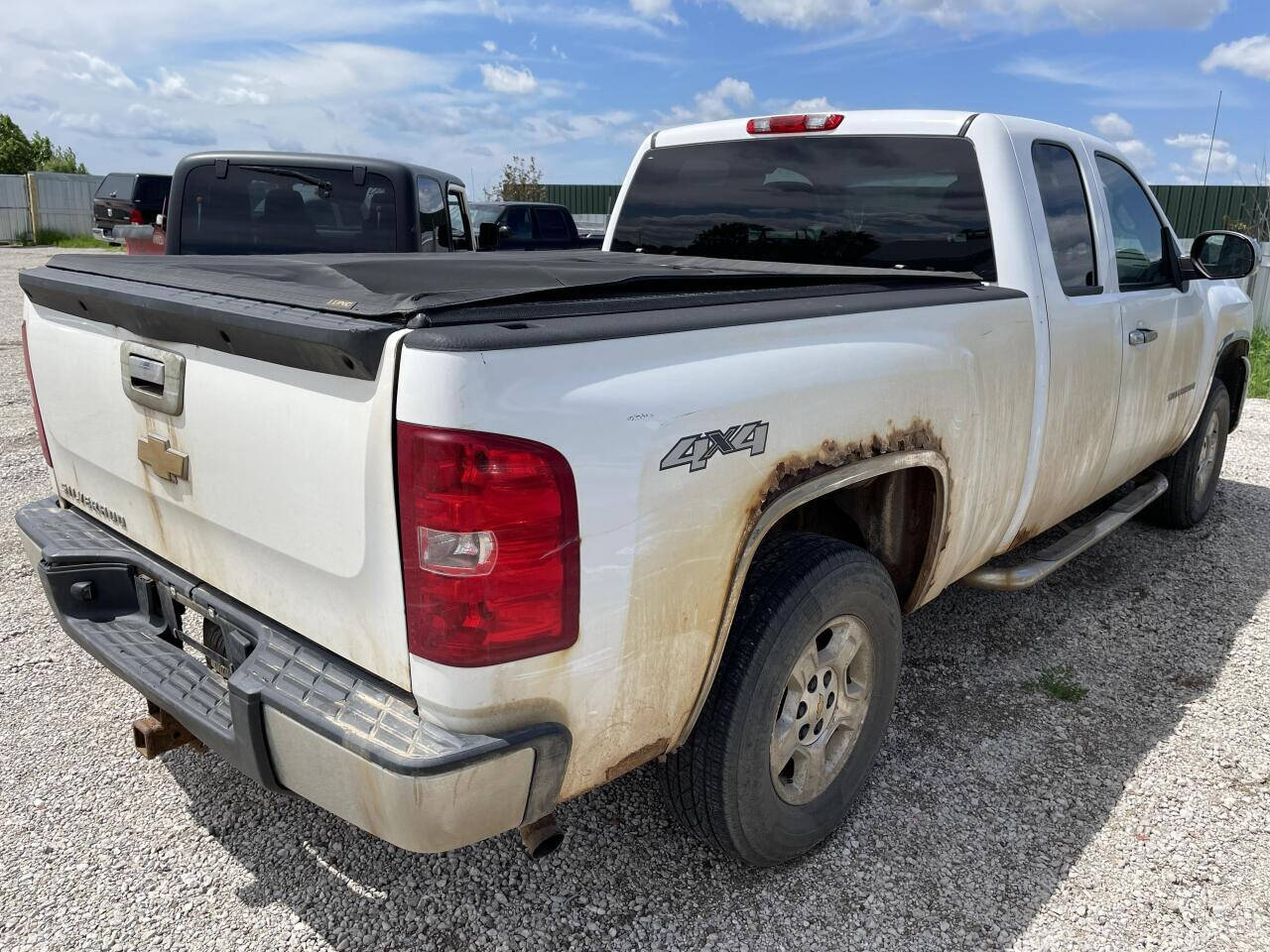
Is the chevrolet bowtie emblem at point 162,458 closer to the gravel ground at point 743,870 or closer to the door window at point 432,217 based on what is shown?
the gravel ground at point 743,870

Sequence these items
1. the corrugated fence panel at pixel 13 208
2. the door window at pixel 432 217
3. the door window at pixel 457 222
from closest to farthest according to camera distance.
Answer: the door window at pixel 432 217
the door window at pixel 457 222
the corrugated fence panel at pixel 13 208

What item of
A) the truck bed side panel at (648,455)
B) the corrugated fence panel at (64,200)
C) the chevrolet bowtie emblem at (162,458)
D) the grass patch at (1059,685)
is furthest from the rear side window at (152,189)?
the truck bed side panel at (648,455)

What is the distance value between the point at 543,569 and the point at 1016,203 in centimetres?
237

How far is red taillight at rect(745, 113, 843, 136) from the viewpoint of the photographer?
3723 millimetres

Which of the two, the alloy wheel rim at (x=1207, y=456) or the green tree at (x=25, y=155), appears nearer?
the alloy wheel rim at (x=1207, y=456)

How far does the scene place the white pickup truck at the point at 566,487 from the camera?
1788mm

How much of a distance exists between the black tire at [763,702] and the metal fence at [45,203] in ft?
121

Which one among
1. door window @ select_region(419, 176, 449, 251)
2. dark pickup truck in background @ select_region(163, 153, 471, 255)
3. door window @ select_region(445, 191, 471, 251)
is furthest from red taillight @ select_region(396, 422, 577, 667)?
door window @ select_region(445, 191, 471, 251)

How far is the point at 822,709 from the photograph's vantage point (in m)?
2.61

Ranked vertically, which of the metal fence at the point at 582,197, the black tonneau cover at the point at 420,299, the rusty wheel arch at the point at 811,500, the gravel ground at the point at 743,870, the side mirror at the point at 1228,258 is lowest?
the gravel ground at the point at 743,870

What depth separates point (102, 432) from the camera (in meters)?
2.59

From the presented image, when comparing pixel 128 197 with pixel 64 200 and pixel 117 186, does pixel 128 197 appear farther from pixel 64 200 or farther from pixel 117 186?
pixel 64 200

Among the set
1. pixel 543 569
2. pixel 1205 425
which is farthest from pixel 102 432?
pixel 1205 425

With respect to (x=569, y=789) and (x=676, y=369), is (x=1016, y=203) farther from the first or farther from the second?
(x=569, y=789)
